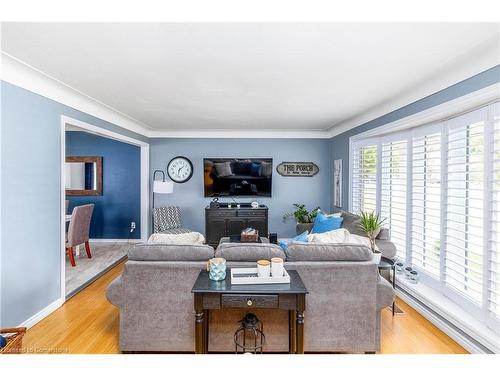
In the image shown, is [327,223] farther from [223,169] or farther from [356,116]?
[223,169]

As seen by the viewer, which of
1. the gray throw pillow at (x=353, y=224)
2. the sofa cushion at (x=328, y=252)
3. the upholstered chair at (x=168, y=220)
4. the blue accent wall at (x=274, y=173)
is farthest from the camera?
the blue accent wall at (x=274, y=173)

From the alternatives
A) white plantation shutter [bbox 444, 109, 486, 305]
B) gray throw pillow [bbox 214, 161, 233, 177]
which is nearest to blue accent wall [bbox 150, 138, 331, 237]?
gray throw pillow [bbox 214, 161, 233, 177]

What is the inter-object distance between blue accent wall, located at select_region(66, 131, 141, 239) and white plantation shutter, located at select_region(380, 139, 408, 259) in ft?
15.9

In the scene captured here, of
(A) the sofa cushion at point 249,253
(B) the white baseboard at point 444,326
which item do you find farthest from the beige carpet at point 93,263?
(B) the white baseboard at point 444,326

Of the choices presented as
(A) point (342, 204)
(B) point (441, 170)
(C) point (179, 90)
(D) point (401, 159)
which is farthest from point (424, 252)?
(C) point (179, 90)

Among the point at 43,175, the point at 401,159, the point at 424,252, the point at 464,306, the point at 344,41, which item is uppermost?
the point at 344,41

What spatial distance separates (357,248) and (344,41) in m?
1.53

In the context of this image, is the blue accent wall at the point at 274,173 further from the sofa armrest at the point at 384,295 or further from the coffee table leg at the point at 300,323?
the coffee table leg at the point at 300,323

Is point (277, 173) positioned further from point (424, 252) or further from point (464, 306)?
point (464, 306)

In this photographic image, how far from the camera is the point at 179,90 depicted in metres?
3.03

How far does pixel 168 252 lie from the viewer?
208cm

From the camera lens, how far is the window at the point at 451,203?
2152mm

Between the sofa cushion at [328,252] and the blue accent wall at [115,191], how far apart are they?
473cm

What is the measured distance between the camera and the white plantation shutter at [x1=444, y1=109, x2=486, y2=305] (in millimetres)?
2268
